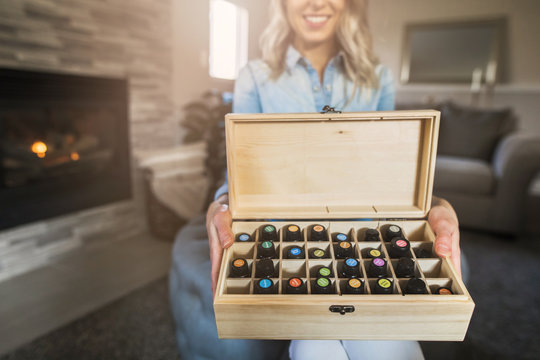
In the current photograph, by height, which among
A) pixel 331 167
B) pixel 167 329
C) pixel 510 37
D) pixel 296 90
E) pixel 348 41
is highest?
pixel 510 37

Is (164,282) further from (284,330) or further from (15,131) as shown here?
(284,330)

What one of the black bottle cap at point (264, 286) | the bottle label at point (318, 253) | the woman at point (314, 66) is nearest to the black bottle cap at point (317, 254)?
the bottle label at point (318, 253)

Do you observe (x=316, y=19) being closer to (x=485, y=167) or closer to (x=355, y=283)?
(x=355, y=283)

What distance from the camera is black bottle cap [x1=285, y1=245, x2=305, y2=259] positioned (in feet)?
2.13

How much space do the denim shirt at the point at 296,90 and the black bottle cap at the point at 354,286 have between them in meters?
0.38

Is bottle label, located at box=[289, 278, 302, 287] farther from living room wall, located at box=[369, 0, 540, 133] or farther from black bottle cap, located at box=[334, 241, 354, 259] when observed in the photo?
living room wall, located at box=[369, 0, 540, 133]

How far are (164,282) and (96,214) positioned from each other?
59cm

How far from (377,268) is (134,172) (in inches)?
64.9

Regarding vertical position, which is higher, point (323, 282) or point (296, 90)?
point (296, 90)

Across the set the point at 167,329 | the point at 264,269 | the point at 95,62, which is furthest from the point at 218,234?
the point at 95,62

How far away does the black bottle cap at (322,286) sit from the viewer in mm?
562

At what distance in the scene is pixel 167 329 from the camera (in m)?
1.20

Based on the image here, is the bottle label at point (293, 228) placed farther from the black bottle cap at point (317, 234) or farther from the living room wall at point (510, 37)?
the living room wall at point (510, 37)

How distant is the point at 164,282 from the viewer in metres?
1.49
